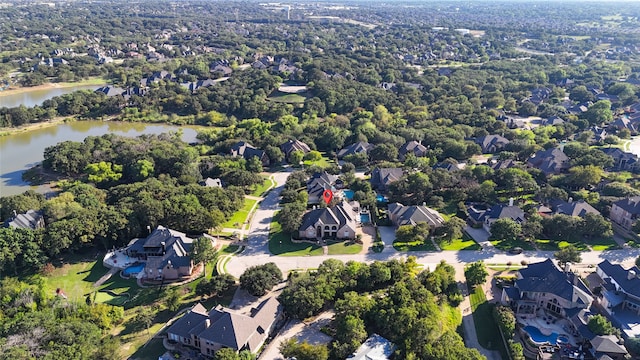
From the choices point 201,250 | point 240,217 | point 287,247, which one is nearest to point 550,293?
point 287,247

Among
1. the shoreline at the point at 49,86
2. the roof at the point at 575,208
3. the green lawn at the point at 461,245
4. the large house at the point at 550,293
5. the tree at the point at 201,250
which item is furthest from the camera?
the shoreline at the point at 49,86

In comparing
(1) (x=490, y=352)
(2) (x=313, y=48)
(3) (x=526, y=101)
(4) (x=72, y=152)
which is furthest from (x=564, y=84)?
(4) (x=72, y=152)

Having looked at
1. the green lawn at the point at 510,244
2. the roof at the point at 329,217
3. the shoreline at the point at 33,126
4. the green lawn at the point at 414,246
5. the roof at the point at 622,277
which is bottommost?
the shoreline at the point at 33,126

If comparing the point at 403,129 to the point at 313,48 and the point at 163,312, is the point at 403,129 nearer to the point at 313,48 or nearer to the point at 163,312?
the point at 163,312

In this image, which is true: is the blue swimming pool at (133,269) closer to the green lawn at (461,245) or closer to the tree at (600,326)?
the green lawn at (461,245)

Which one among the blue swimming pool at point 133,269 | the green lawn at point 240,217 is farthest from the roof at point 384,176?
the blue swimming pool at point 133,269

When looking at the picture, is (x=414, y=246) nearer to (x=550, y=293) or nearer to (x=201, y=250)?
(x=550, y=293)
